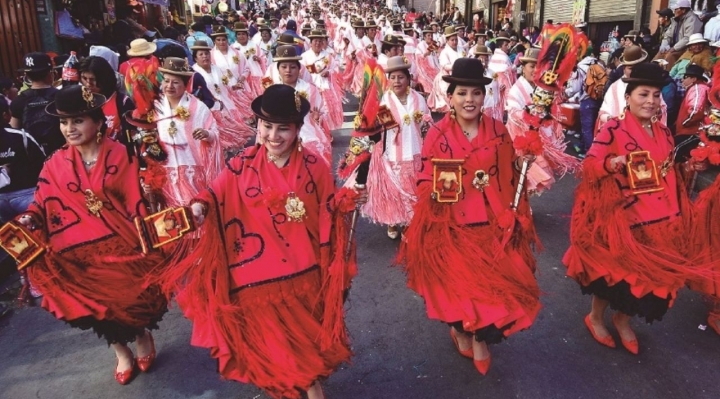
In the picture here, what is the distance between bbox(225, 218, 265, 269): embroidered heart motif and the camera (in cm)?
281

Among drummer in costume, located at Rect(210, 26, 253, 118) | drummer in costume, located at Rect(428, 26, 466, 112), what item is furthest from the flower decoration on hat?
drummer in costume, located at Rect(428, 26, 466, 112)

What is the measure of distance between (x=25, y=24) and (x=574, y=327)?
11248 millimetres

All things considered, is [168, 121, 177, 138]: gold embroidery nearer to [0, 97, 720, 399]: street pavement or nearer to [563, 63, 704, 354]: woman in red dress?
[0, 97, 720, 399]: street pavement

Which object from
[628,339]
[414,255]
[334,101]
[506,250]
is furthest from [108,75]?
[334,101]

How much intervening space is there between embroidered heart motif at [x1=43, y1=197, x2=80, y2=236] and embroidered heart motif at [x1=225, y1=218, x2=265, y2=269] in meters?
1.00

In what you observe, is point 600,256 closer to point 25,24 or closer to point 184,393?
point 184,393

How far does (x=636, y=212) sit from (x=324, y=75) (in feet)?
24.8

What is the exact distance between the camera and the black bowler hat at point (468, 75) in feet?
10.3

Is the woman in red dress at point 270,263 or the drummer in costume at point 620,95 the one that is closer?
the woman in red dress at point 270,263

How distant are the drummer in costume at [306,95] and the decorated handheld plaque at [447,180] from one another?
114 inches

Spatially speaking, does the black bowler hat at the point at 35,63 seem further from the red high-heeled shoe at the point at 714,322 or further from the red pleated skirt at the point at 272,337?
the red high-heeled shoe at the point at 714,322

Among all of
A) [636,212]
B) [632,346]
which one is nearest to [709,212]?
[636,212]

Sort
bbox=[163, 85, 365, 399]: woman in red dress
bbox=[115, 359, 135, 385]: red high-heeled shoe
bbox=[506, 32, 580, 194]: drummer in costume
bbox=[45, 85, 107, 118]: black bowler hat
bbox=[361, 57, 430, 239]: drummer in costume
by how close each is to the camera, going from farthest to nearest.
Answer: bbox=[361, 57, 430, 239]: drummer in costume, bbox=[115, 359, 135, 385]: red high-heeled shoe, bbox=[506, 32, 580, 194]: drummer in costume, bbox=[45, 85, 107, 118]: black bowler hat, bbox=[163, 85, 365, 399]: woman in red dress

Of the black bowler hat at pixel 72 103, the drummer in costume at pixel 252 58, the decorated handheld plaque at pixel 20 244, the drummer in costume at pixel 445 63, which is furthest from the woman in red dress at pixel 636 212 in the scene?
the drummer in costume at pixel 252 58
